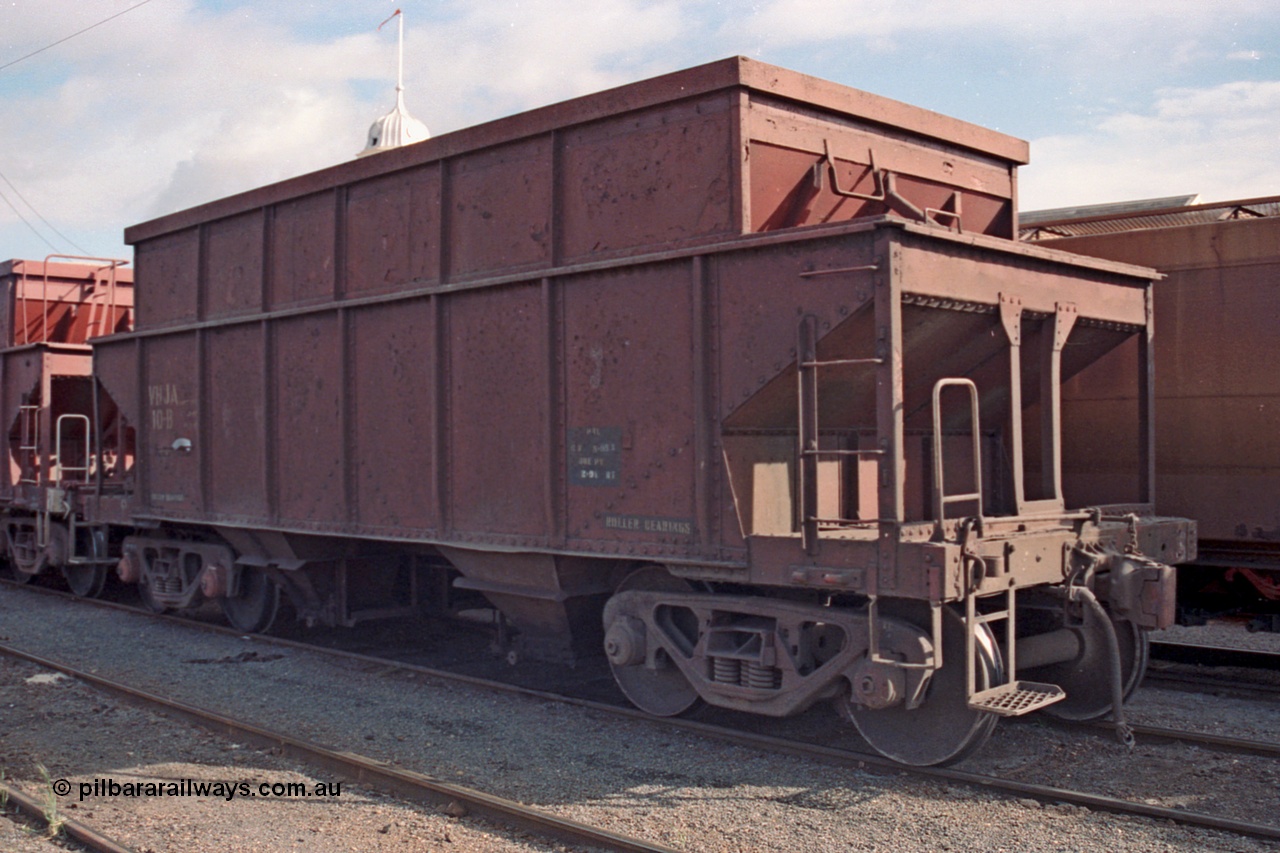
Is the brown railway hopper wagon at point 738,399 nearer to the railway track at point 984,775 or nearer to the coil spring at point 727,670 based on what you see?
the coil spring at point 727,670

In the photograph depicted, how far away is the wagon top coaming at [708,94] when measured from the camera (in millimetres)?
6422

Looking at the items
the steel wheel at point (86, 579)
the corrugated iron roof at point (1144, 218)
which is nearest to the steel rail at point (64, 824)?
the corrugated iron roof at point (1144, 218)

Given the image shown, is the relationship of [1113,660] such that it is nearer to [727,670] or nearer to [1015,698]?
[1015,698]

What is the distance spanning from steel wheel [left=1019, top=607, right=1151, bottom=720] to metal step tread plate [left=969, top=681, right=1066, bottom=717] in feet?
3.15

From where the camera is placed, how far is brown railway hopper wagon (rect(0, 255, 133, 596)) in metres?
13.0

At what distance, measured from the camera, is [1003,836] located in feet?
16.5

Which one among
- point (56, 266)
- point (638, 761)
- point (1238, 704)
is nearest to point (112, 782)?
point (638, 761)

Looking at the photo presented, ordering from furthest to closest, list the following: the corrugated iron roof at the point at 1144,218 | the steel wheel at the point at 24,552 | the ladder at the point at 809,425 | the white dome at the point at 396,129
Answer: the white dome at the point at 396,129 < the steel wheel at the point at 24,552 < the corrugated iron roof at the point at 1144,218 < the ladder at the point at 809,425

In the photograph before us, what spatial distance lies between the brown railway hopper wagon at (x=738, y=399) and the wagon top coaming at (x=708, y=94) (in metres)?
0.02

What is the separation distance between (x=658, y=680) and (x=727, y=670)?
0.78 meters

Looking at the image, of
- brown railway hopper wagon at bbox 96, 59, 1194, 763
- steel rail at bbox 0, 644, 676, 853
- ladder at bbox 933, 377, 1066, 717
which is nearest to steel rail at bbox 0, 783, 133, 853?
steel rail at bbox 0, 644, 676, 853

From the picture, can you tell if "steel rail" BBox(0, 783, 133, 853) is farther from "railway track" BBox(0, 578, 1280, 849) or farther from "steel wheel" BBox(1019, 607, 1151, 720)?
"steel wheel" BBox(1019, 607, 1151, 720)

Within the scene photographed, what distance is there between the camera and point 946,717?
236 inches
